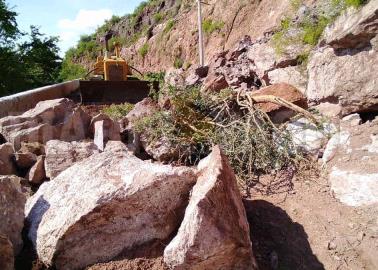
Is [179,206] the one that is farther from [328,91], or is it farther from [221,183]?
[328,91]

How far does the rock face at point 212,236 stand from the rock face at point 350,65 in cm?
234

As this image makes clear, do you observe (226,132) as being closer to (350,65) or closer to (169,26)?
(350,65)

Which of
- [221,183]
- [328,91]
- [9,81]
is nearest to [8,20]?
[9,81]

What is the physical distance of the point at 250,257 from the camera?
8.48ft

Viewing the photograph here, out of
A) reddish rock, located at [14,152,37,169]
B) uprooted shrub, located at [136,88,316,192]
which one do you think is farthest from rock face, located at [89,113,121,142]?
reddish rock, located at [14,152,37,169]

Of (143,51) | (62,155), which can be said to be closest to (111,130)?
(62,155)

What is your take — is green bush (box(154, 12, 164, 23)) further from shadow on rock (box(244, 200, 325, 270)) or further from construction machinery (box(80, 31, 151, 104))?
shadow on rock (box(244, 200, 325, 270))

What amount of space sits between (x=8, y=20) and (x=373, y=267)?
24872 mm

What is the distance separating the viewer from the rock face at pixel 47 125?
189 inches

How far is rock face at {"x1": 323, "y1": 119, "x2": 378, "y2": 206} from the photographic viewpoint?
345 cm

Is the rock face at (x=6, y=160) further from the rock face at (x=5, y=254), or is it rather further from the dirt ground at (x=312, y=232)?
the dirt ground at (x=312, y=232)

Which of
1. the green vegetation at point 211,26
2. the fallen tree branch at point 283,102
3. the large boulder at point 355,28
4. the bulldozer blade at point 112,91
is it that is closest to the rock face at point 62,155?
the fallen tree branch at point 283,102

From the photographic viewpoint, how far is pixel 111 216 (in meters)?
2.77

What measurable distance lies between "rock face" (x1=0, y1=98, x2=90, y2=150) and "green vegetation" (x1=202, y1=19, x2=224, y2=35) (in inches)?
795
